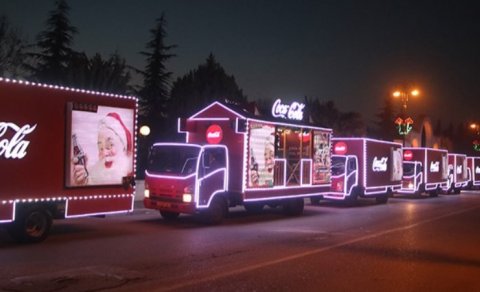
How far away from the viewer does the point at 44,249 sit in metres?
12.9

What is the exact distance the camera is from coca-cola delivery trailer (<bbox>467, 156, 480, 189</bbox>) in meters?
55.2

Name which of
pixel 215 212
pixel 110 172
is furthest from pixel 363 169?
pixel 110 172

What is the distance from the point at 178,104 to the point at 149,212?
19075mm

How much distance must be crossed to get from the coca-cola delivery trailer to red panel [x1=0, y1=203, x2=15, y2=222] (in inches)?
1894

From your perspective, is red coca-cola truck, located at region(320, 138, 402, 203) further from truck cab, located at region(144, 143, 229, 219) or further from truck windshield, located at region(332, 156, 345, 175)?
truck cab, located at region(144, 143, 229, 219)

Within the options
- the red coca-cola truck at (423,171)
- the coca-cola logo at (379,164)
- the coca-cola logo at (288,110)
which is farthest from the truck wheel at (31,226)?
the red coca-cola truck at (423,171)

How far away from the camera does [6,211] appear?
42.9 feet

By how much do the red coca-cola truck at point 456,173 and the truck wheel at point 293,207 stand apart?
25649mm

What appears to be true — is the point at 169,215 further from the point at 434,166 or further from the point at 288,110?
the point at 434,166

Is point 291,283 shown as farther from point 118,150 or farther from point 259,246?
point 118,150

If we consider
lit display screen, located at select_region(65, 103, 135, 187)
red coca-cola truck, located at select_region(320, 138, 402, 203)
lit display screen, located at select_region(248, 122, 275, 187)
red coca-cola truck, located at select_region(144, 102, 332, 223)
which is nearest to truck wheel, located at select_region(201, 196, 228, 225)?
red coca-cola truck, located at select_region(144, 102, 332, 223)

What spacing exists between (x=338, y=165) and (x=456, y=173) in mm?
23132

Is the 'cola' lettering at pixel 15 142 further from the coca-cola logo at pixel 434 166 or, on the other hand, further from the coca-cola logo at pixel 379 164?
the coca-cola logo at pixel 434 166

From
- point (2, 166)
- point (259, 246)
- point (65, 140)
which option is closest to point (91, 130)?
point (65, 140)
